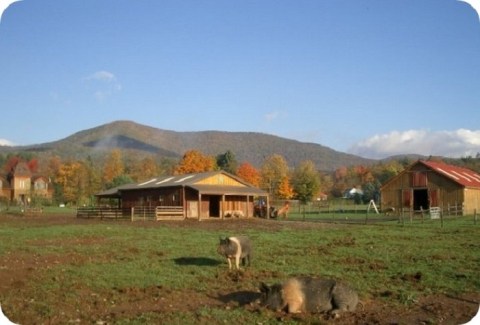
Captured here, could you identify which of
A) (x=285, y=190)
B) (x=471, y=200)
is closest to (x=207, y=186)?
(x=471, y=200)

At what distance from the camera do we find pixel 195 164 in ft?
263

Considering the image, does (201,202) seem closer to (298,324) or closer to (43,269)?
(43,269)

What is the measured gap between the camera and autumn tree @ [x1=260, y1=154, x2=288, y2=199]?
87.7m

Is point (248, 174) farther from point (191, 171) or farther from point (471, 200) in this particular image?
point (471, 200)

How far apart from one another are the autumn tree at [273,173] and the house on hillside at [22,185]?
37.2 m

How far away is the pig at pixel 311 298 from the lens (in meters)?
8.60

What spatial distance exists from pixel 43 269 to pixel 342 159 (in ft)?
581

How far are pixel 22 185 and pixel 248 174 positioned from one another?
38764mm

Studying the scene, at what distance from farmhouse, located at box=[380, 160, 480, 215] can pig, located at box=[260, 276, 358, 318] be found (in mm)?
36711

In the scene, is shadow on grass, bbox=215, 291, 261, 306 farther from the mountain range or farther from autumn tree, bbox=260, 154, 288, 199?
the mountain range

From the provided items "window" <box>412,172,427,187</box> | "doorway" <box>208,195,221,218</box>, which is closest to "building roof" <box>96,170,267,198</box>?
"doorway" <box>208,195,221,218</box>

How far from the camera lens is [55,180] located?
88000 millimetres

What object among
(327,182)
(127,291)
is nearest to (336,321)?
(127,291)

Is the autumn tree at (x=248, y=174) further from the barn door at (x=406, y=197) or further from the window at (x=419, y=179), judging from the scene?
the window at (x=419, y=179)
